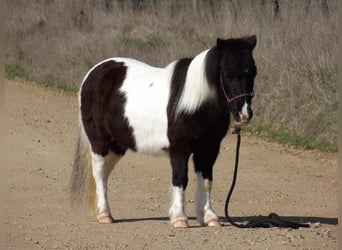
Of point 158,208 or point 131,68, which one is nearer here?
point 131,68

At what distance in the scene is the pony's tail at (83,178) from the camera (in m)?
8.52

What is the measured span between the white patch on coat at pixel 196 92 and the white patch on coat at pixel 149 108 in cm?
24

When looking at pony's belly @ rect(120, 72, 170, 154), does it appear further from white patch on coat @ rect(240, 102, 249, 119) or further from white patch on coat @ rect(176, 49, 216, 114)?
white patch on coat @ rect(240, 102, 249, 119)

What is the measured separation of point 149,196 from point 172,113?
2.36 meters

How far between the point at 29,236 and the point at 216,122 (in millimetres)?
1750

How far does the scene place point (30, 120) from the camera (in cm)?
1434

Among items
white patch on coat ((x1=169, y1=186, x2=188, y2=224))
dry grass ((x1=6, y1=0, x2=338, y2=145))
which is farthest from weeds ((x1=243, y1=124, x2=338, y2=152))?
white patch on coat ((x1=169, y1=186, x2=188, y2=224))

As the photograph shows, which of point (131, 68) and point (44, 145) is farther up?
point (131, 68)

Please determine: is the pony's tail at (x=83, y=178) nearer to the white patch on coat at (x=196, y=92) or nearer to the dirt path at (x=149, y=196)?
the dirt path at (x=149, y=196)

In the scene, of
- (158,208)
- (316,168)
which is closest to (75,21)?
(316,168)

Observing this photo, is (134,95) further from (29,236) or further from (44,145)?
(44,145)

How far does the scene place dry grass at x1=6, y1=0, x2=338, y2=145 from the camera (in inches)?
498

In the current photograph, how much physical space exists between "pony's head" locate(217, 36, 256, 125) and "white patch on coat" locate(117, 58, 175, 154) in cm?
61

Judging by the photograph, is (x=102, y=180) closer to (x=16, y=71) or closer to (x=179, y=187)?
(x=179, y=187)
